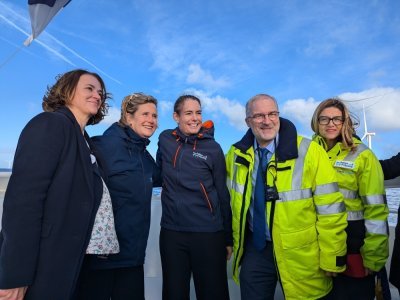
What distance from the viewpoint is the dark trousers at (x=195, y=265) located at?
2768 millimetres

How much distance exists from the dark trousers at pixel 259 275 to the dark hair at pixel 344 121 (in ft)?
3.64

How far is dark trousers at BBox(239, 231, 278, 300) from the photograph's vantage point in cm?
266

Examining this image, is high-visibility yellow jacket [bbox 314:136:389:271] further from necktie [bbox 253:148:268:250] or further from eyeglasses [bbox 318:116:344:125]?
necktie [bbox 253:148:268:250]

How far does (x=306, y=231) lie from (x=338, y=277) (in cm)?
58

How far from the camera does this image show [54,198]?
1.70m

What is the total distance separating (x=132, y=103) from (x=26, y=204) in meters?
1.51

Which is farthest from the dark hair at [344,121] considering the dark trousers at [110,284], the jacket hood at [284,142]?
the dark trousers at [110,284]

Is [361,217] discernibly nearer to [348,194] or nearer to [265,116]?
[348,194]

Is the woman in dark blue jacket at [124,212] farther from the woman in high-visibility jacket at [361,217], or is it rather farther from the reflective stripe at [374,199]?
the reflective stripe at [374,199]

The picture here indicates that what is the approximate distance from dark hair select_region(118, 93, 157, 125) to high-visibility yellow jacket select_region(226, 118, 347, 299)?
1279 millimetres

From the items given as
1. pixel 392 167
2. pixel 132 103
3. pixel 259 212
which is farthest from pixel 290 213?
pixel 132 103

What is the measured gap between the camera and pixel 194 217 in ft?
9.13

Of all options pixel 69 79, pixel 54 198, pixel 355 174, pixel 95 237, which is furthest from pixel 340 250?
pixel 69 79

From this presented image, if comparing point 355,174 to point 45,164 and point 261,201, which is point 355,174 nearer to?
point 261,201
